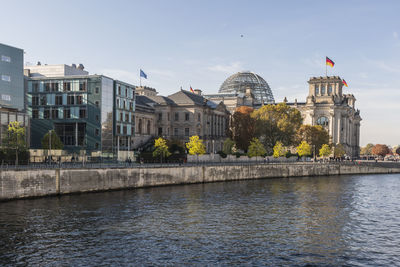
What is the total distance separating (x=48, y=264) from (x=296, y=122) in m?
107

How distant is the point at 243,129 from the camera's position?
127 m

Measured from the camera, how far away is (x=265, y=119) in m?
125

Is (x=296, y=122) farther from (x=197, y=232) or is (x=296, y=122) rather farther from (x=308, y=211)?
(x=197, y=232)

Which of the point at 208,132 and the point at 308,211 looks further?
the point at 208,132

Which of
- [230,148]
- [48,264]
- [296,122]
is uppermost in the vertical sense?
[296,122]

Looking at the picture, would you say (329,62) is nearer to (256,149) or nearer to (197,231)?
(256,149)

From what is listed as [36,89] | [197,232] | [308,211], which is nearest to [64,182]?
[197,232]

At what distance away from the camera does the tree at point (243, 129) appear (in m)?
126

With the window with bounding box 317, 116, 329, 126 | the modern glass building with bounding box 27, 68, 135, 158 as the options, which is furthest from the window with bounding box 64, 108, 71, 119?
the window with bounding box 317, 116, 329, 126

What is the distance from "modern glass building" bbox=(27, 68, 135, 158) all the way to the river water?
31659 mm

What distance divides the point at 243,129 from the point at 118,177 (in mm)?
64869

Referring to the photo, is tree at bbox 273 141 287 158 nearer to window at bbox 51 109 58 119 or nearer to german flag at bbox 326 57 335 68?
german flag at bbox 326 57 335 68

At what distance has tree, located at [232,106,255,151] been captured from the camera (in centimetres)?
12594

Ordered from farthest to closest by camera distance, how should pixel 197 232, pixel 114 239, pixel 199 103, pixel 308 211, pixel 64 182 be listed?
pixel 199 103 < pixel 64 182 < pixel 308 211 < pixel 197 232 < pixel 114 239
